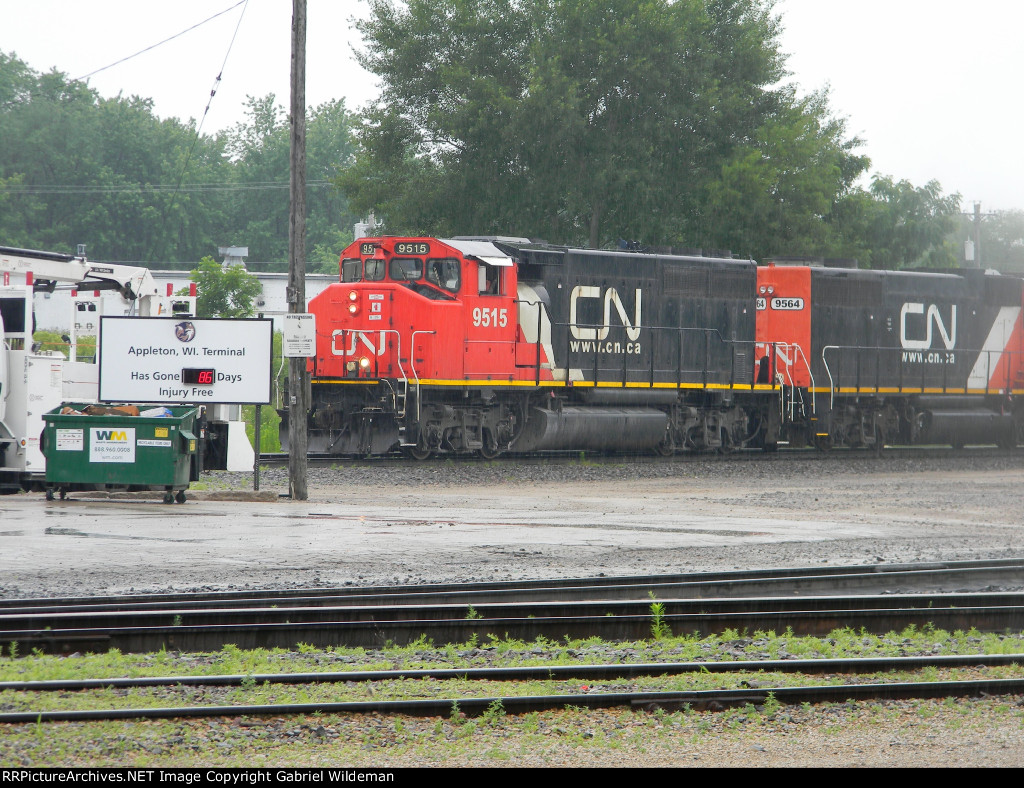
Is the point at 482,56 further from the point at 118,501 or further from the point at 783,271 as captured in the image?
the point at 118,501

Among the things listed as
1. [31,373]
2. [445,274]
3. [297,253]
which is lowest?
[31,373]

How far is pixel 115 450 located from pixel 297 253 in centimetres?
354

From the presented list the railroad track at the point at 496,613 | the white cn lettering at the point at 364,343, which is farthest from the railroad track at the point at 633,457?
the railroad track at the point at 496,613

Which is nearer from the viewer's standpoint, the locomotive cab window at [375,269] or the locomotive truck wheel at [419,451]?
the locomotive truck wheel at [419,451]

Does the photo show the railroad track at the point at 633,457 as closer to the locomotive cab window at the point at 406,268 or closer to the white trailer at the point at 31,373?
the white trailer at the point at 31,373

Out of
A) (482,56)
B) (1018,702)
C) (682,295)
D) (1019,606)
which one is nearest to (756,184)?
(482,56)

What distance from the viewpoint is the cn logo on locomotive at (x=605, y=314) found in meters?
21.5

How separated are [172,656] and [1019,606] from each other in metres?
6.06

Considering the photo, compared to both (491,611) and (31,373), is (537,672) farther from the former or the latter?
(31,373)

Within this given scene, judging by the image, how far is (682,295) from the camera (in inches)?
909

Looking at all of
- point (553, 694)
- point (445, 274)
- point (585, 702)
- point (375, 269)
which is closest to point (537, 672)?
point (553, 694)

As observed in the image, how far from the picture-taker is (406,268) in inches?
784

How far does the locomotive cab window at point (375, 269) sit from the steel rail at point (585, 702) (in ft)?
47.7

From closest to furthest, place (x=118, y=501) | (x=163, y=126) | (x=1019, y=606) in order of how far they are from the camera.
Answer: (x=1019, y=606)
(x=118, y=501)
(x=163, y=126)
